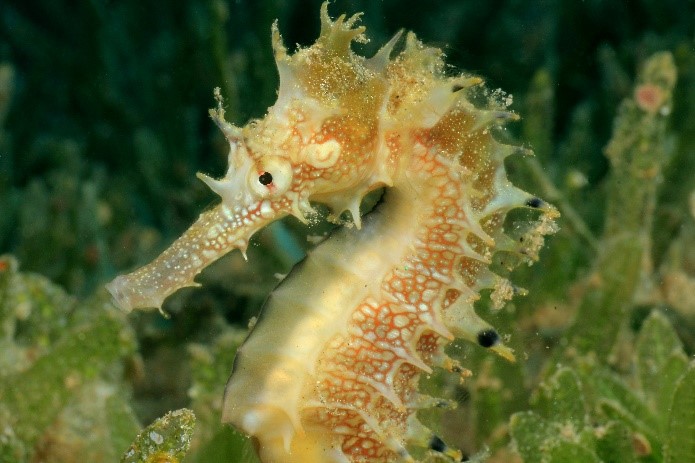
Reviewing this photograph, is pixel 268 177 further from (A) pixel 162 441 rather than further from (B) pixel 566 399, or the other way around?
(B) pixel 566 399

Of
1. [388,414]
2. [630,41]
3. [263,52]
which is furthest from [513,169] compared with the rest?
[630,41]

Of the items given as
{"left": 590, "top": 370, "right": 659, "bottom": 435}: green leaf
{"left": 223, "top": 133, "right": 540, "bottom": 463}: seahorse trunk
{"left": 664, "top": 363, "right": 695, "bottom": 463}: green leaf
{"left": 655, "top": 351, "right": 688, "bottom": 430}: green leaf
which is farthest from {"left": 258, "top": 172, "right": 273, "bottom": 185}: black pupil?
{"left": 655, "top": 351, "right": 688, "bottom": 430}: green leaf

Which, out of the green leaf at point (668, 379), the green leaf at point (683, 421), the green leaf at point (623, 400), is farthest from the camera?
the green leaf at point (668, 379)

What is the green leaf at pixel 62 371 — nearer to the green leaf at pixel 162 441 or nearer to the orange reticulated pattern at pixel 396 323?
the green leaf at pixel 162 441

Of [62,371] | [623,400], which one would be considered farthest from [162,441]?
[623,400]

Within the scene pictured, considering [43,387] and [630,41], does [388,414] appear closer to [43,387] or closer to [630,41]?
[43,387]

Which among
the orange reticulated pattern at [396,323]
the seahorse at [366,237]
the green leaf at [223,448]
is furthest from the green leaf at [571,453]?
the green leaf at [223,448]
